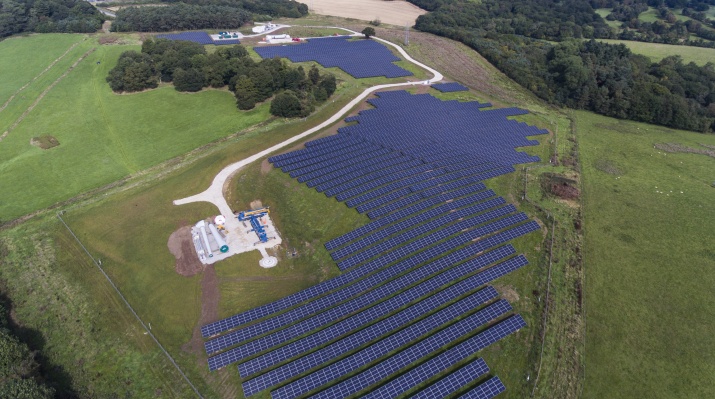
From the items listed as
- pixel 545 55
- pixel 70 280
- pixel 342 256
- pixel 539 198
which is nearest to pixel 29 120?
pixel 70 280

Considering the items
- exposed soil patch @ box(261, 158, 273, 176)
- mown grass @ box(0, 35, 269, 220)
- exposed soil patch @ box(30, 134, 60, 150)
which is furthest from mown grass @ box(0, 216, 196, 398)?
exposed soil patch @ box(261, 158, 273, 176)

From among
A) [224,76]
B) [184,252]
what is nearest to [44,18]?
[224,76]

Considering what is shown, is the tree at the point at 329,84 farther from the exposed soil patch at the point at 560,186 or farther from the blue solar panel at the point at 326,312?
the blue solar panel at the point at 326,312

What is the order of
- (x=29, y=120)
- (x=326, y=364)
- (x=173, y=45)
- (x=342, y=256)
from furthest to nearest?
(x=173, y=45) → (x=29, y=120) → (x=342, y=256) → (x=326, y=364)

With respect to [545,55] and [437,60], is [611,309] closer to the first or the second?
[437,60]

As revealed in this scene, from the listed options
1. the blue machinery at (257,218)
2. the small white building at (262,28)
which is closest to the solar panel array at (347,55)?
the small white building at (262,28)

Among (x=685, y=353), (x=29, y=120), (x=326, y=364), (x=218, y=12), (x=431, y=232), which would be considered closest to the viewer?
(x=326, y=364)

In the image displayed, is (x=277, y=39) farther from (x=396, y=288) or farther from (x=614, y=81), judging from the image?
(x=396, y=288)

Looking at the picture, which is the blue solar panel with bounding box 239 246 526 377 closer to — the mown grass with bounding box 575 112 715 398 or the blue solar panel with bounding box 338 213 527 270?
the blue solar panel with bounding box 338 213 527 270
